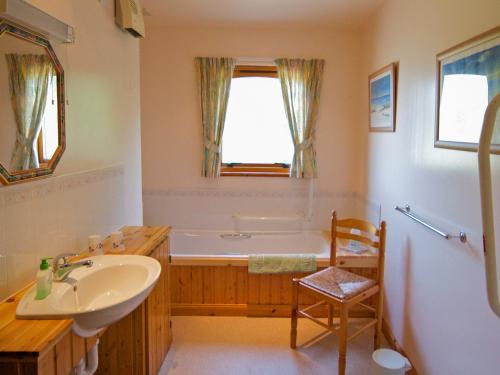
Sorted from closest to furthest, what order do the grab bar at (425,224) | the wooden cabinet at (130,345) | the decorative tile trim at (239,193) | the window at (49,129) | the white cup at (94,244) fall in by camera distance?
the window at (49,129) → the grab bar at (425,224) → the white cup at (94,244) → the wooden cabinet at (130,345) → the decorative tile trim at (239,193)

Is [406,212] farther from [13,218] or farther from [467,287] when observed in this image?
[13,218]

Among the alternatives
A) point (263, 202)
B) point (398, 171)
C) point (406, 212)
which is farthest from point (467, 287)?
point (263, 202)

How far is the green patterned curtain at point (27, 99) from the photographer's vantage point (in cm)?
152

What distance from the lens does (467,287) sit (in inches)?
71.9

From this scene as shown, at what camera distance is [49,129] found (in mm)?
1756

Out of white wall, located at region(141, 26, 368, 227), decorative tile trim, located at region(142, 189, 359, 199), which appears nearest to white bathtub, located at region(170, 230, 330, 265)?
white wall, located at region(141, 26, 368, 227)

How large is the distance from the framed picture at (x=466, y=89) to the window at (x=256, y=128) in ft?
6.35

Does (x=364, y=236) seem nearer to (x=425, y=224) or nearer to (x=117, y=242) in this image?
(x=425, y=224)

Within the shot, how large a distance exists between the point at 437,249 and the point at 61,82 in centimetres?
198

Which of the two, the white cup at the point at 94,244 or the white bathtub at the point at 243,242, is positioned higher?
the white cup at the point at 94,244

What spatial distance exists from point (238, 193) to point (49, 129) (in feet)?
7.74

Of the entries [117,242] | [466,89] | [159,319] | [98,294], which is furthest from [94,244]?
[466,89]

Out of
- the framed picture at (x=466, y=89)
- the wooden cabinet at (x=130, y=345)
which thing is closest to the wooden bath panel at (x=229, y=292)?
the wooden cabinet at (x=130, y=345)

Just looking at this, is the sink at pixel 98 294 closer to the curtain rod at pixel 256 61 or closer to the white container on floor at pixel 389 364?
the white container on floor at pixel 389 364
